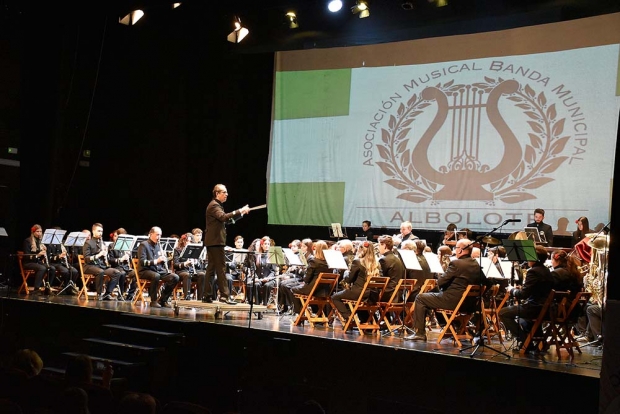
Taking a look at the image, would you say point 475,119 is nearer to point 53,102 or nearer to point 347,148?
point 347,148

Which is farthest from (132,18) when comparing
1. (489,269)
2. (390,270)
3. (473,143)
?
(489,269)

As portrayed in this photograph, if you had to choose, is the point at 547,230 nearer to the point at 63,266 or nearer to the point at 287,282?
the point at 287,282

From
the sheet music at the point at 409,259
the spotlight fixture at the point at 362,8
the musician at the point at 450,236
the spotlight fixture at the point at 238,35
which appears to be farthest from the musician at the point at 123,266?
the spotlight fixture at the point at 362,8

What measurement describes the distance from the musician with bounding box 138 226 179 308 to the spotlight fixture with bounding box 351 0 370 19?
5328 mm

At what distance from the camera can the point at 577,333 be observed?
415 inches

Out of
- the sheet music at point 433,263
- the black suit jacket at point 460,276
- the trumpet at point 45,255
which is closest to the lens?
the black suit jacket at point 460,276

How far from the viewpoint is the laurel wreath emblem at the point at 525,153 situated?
1209cm

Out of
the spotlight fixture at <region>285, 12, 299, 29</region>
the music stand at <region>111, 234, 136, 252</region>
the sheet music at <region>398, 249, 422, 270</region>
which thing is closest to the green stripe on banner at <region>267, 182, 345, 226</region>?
the spotlight fixture at <region>285, 12, 299, 29</region>

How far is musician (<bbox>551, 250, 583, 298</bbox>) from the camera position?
8125mm

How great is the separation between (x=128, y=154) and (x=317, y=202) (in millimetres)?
5092

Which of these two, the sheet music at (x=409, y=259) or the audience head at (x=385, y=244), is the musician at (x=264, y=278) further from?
the sheet music at (x=409, y=259)

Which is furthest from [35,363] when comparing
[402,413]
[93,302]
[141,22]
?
[141,22]

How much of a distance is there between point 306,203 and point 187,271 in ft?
11.1

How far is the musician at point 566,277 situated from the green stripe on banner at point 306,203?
6561 millimetres
